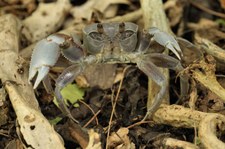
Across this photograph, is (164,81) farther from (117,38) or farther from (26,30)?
(26,30)

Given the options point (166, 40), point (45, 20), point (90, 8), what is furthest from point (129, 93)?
point (45, 20)

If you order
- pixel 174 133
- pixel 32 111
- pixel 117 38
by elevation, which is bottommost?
pixel 174 133

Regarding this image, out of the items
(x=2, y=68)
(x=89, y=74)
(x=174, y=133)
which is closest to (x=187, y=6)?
(x=89, y=74)

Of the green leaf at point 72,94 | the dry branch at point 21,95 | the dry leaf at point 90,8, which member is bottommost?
the green leaf at point 72,94

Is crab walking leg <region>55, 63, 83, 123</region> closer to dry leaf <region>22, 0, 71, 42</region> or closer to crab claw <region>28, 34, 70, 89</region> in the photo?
crab claw <region>28, 34, 70, 89</region>

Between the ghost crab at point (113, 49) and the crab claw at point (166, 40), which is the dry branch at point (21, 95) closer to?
the ghost crab at point (113, 49)

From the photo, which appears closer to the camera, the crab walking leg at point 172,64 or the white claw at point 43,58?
the white claw at point 43,58

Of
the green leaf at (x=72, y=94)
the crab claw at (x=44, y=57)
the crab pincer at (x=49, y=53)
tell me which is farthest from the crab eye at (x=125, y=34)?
the green leaf at (x=72, y=94)
